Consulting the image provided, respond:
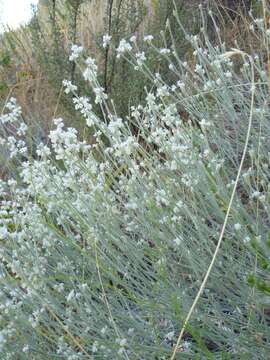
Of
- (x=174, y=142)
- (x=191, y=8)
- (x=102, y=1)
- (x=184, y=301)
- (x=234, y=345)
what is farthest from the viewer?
(x=102, y=1)

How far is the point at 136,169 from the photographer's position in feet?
6.12

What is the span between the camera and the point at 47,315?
6.00 feet

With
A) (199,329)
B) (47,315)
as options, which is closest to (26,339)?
(47,315)

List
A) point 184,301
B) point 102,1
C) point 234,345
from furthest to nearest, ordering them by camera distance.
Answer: point 102,1
point 184,301
point 234,345

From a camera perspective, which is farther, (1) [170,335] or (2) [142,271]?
(2) [142,271]

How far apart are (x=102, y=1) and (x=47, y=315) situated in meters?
4.68

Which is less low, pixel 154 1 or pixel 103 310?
pixel 154 1

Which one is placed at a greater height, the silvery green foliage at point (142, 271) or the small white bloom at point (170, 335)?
the silvery green foliage at point (142, 271)

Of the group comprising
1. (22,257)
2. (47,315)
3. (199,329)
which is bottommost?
(199,329)

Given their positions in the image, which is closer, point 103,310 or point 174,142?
point 103,310

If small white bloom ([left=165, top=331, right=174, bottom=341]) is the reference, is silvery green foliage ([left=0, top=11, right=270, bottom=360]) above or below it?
above

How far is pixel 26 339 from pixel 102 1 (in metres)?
4.72

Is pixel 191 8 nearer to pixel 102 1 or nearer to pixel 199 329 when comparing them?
pixel 102 1

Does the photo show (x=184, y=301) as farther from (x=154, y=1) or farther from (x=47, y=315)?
(x=154, y=1)
